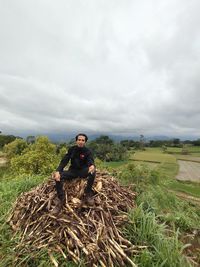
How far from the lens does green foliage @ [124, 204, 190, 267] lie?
3.31m

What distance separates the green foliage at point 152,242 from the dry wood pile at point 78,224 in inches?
6.5

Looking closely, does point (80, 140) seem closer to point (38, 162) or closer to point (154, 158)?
point (38, 162)

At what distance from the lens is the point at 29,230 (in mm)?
4039

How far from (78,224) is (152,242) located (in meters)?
1.24

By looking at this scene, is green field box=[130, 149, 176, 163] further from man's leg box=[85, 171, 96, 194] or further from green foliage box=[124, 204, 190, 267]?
green foliage box=[124, 204, 190, 267]

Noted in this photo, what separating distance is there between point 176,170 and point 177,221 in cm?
3211

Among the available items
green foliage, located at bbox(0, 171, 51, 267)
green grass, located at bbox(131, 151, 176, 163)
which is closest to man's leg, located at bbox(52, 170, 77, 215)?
green foliage, located at bbox(0, 171, 51, 267)

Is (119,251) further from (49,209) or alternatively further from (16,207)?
(16,207)

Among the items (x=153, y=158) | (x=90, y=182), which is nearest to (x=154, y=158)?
(x=153, y=158)

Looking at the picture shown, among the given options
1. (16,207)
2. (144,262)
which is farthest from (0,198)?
(144,262)

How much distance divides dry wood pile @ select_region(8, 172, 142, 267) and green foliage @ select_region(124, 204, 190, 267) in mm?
164

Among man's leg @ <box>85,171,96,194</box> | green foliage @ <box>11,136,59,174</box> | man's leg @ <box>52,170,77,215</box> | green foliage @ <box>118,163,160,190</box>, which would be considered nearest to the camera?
man's leg @ <box>52,170,77,215</box>

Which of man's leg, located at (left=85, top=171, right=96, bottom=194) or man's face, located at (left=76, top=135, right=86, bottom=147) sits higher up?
man's face, located at (left=76, top=135, right=86, bottom=147)

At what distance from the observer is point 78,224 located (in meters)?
3.92
